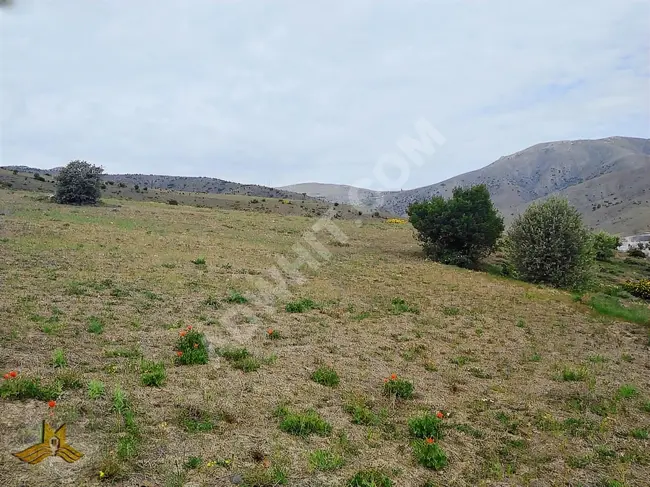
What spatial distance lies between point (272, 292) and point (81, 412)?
840 cm

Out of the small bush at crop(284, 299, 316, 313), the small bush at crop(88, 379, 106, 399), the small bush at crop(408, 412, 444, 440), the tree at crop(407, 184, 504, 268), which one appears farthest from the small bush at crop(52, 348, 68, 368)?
the tree at crop(407, 184, 504, 268)

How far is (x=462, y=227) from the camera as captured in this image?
2375cm

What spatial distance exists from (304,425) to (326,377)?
1733mm

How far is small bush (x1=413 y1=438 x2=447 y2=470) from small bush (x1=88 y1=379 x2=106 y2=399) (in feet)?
13.5

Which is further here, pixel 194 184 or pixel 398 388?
pixel 194 184

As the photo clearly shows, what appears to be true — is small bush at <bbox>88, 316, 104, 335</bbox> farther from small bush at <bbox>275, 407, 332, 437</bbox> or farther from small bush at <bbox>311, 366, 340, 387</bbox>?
small bush at <bbox>275, 407, 332, 437</bbox>

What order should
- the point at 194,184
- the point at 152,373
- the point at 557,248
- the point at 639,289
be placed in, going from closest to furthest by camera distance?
the point at 152,373 → the point at 557,248 → the point at 639,289 → the point at 194,184

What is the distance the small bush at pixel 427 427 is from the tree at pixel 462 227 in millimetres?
18281

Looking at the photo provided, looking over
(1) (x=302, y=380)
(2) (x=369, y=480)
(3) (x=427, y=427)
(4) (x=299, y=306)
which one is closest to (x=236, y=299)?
(4) (x=299, y=306)

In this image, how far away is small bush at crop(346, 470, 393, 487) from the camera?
4.61 metres

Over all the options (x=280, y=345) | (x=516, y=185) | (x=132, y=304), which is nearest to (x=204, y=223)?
(x=132, y=304)

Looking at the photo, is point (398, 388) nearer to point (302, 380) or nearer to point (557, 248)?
point (302, 380)

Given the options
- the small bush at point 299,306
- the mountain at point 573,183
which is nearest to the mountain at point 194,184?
the mountain at point 573,183

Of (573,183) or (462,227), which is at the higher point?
(573,183)
